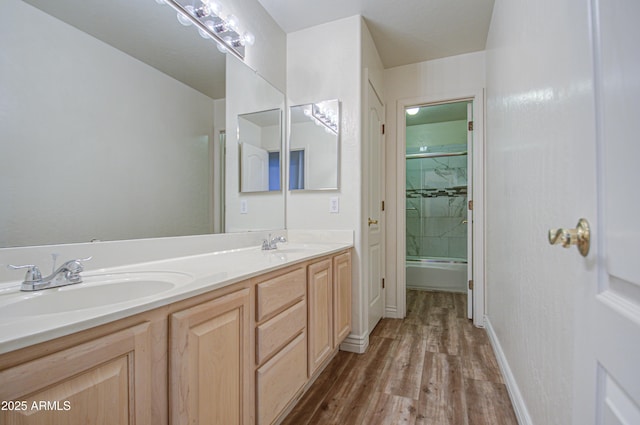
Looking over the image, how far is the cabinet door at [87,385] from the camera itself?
50 cm

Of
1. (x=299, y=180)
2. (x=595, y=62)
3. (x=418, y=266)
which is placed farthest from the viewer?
(x=418, y=266)

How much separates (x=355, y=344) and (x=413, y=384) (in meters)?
0.53

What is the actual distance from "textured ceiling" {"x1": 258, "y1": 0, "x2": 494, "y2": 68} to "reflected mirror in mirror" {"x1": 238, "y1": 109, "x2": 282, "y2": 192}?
0.72 metres

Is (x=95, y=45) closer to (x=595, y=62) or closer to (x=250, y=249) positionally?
(x=250, y=249)

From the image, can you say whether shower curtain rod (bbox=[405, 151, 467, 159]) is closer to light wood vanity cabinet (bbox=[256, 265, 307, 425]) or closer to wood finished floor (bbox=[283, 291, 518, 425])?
wood finished floor (bbox=[283, 291, 518, 425])

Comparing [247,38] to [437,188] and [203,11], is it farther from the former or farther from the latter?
[437,188]

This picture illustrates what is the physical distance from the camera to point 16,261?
0.88m

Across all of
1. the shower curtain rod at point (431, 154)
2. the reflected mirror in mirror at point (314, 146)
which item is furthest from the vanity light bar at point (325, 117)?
the shower curtain rod at point (431, 154)

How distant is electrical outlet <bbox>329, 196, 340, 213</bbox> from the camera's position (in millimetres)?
2242

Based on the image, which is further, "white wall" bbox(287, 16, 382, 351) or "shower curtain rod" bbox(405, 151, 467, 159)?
"shower curtain rod" bbox(405, 151, 467, 159)

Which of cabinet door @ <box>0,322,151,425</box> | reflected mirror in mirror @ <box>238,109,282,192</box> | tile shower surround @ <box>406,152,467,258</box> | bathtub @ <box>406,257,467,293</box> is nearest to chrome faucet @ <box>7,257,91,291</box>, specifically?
cabinet door @ <box>0,322,151,425</box>

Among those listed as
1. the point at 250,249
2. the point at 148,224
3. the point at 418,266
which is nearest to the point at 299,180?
the point at 250,249

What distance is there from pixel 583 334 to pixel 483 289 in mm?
2301

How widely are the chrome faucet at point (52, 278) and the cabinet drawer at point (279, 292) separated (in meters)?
0.57
